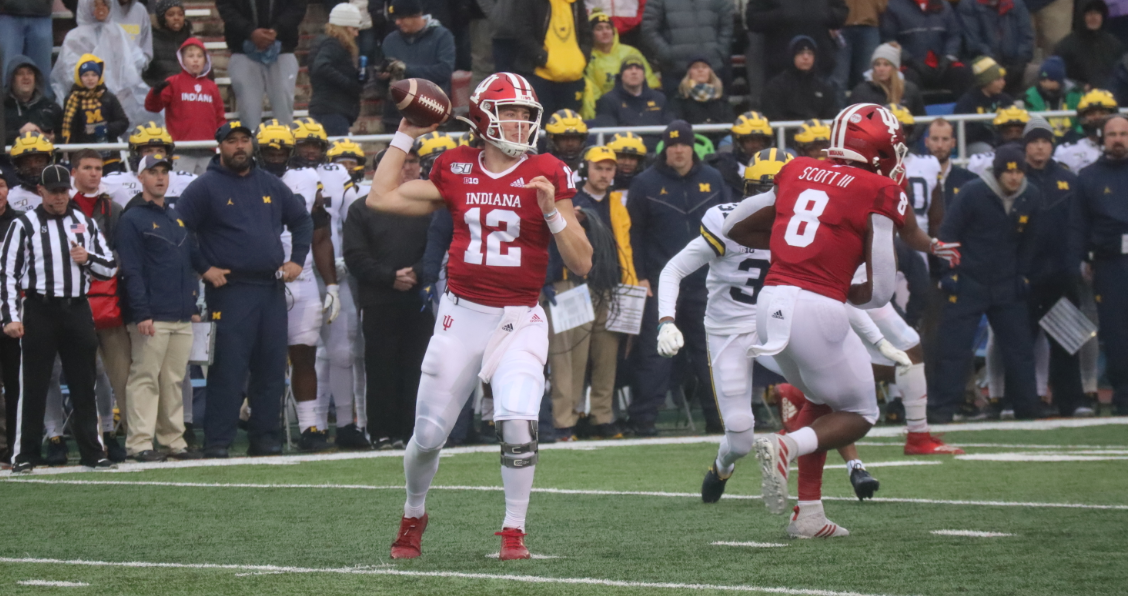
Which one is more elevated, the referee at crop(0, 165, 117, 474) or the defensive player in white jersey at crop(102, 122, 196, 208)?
the defensive player in white jersey at crop(102, 122, 196, 208)

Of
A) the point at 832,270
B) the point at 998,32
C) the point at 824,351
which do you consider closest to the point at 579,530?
the point at 824,351

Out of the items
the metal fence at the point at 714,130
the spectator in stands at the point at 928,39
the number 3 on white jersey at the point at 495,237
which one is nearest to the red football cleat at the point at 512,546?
the number 3 on white jersey at the point at 495,237

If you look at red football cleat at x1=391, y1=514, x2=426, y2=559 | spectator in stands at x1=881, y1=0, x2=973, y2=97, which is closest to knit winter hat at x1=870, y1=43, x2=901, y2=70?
spectator in stands at x1=881, y1=0, x2=973, y2=97

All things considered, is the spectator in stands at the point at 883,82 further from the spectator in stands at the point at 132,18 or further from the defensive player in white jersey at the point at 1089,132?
the spectator in stands at the point at 132,18

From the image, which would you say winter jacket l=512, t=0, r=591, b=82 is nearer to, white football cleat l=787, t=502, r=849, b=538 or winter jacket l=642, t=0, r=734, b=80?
winter jacket l=642, t=0, r=734, b=80

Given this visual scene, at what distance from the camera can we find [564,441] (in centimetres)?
1123

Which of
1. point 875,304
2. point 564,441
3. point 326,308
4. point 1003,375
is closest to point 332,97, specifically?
point 326,308

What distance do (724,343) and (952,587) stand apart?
9.78 ft

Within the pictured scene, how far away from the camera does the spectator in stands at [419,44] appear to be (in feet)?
42.5

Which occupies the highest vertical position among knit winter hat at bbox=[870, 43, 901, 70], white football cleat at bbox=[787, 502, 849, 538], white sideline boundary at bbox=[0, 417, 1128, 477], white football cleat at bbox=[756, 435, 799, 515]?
knit winter hat at bbox=[870, 43, 901, 70]

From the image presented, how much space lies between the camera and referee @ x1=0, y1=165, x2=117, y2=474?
30.8 ft

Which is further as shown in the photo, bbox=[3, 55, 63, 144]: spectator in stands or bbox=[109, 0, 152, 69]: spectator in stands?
bbox=[109, 0, 152, 69]: spectator in stands

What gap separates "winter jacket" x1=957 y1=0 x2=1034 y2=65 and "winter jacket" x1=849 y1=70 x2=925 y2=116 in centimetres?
110

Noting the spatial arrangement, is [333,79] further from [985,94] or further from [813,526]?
[813,526]
